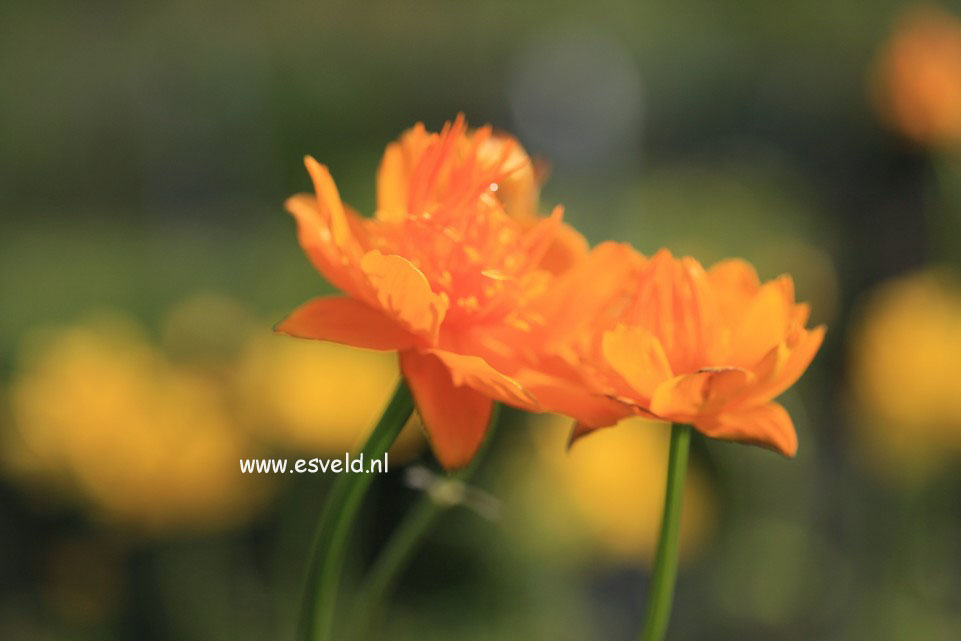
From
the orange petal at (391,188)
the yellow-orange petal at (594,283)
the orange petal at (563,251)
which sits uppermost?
the orange petal at (391,188)

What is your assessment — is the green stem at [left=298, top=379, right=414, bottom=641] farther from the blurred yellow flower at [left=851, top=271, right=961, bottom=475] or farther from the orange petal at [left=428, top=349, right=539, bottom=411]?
the blurred yellow flower at [left=851, top=271, right=961, bottom=475]

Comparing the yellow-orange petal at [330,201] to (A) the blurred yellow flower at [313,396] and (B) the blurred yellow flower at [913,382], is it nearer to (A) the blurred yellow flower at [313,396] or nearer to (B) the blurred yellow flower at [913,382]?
(A) the blurred yellow flower at [313,396]

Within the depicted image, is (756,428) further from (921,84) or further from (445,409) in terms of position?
(921,84)

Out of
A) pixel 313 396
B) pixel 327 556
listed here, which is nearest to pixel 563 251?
pixel 327 556

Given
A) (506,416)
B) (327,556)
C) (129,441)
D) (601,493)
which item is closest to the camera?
(327,556)

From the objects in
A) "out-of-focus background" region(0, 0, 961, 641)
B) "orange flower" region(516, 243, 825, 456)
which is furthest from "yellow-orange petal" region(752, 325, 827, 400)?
A: "out-of-focus background" region(0, 0, 961, 641)

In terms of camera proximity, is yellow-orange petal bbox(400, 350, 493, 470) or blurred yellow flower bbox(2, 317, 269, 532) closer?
yellow-orange petal bbox(400, 350, 493, 470)

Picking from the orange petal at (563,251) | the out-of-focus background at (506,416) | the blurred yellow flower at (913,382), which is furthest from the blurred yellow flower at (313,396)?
the orange petal at (563,251)
